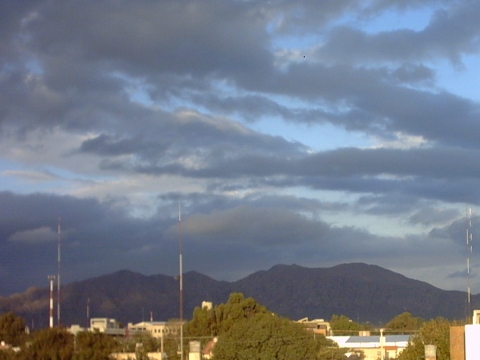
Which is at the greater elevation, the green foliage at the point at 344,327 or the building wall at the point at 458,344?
the building wall at the point at 458,344

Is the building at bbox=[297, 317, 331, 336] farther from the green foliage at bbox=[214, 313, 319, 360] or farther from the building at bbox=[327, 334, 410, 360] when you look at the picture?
the green foliage at bbox=[214, 313, 319, 360]

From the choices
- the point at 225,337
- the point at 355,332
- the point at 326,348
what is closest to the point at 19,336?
the point at 225,337

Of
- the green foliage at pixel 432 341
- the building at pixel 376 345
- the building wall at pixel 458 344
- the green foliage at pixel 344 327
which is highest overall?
the building wall at pixel 458 344

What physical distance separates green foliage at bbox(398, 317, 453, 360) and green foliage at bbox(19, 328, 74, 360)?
81.4 feet

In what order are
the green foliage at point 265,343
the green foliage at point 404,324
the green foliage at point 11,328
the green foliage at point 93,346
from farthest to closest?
the green foliage at point 404,324, the green foliage at point 265,343, the green foliage at point 11,328, the green foliage at point 93,346

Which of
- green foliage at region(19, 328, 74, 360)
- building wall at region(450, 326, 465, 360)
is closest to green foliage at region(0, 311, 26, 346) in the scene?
green foliage at region(19, 328, 74, 360)

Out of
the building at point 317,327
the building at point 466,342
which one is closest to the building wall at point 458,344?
the building at point 466,342

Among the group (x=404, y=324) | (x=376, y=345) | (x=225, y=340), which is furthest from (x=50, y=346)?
(x=404, y=324)

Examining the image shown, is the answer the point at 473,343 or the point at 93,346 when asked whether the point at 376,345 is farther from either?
the point at 473,343

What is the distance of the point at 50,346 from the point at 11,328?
59.6ft

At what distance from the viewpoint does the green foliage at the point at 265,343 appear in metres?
74.6

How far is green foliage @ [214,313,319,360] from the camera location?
2938 inches

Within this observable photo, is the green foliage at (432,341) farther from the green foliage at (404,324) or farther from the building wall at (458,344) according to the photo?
the green foliage at (404,324)

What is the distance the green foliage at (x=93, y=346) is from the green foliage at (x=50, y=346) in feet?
2.06
